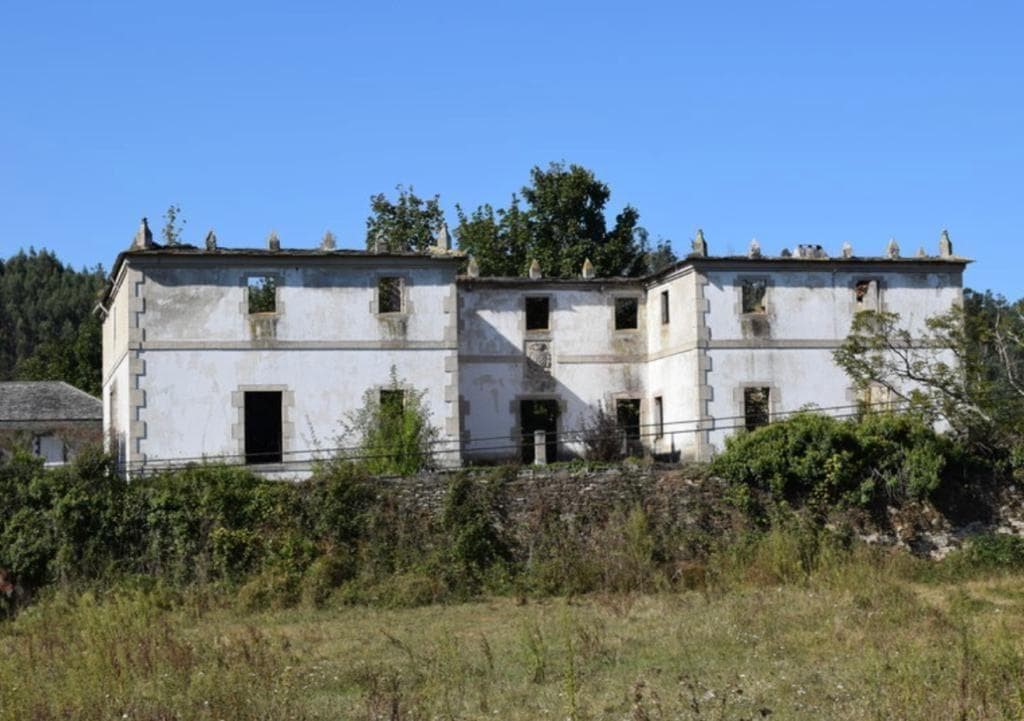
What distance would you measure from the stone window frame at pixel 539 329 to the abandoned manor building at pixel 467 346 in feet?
0.18

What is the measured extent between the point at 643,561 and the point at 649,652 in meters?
8.52

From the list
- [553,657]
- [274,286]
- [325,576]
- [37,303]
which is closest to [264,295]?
[274,286]

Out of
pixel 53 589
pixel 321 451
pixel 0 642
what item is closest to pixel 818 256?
pixel 321 451

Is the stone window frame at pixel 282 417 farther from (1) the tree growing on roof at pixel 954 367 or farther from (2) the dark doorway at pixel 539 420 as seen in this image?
(1) the tree growing on roof at pixel 954 367

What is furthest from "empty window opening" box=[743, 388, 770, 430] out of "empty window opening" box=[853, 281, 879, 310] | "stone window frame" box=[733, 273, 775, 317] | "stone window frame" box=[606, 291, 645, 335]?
"stone window frame" box=[606, 291, 645, 335]

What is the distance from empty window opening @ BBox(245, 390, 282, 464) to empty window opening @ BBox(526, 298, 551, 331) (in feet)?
22.5

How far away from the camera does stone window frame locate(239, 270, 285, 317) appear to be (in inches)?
1143

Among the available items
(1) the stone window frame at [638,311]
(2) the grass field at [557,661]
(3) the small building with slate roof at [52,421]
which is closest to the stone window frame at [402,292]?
(1) the stone window frame at [638,311]

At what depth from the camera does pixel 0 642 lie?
17.3 m

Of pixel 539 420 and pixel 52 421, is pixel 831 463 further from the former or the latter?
pixel 52 421

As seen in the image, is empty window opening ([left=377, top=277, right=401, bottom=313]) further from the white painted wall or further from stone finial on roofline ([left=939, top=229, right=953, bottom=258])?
stone finial on roofline ([left=939, top=229, right=953, bottom=258])

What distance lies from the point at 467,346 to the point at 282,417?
5660mm

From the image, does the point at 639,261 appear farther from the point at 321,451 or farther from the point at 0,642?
the point at 0,642

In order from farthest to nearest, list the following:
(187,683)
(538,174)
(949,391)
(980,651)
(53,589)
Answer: (538,174)
(949,391)
(53,589)
(980,651)
(187,683)
